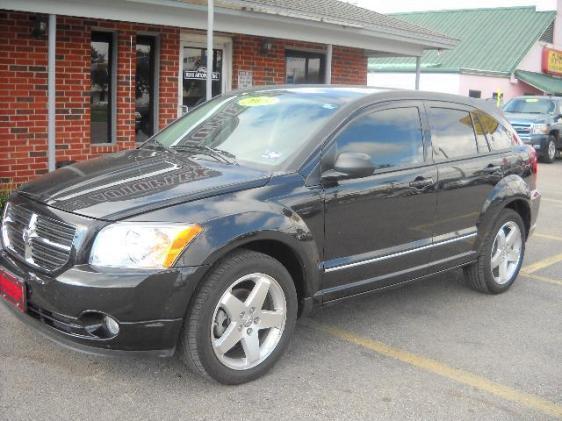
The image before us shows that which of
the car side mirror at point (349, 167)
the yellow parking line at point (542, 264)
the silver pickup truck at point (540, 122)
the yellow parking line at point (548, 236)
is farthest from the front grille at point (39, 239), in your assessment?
the silver pickup truck at point (540, 122)

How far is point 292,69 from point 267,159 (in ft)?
28.4

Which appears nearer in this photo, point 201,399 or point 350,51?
point 201,399

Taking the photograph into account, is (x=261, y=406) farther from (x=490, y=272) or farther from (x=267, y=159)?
(x=490, y=272)

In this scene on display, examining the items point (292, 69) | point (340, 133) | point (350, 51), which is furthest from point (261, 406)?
point (350, 51)

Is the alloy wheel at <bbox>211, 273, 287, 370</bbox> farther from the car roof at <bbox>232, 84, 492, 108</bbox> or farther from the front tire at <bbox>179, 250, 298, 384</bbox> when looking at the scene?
the car roof at <bbox>232, 84, 492, 108</bbox>

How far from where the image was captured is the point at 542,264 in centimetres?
679

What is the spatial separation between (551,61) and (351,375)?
3301cm

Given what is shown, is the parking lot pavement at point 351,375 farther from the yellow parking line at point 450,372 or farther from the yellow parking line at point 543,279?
the yellow parking line at point 543,279

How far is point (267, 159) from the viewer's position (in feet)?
13.7

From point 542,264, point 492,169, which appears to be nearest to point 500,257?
point 492,169

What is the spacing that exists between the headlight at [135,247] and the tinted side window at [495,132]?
127 inches

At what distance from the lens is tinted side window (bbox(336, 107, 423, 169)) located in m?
4.37

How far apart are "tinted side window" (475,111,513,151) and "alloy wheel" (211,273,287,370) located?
267 centimetres

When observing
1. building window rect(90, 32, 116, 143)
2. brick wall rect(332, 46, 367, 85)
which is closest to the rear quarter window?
building window rect(90, 32, 116, 143)
